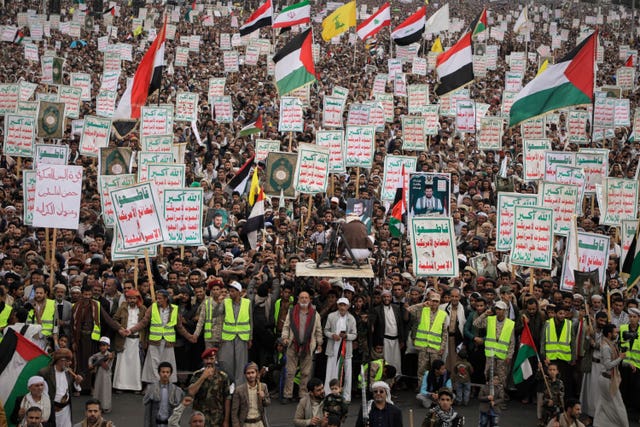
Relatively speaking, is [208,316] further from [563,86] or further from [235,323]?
[563,86]

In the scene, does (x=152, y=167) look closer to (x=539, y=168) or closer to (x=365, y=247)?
(x=365, y=247)

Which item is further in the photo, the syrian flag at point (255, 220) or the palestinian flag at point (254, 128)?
the palestinian flag at point (254, 128)

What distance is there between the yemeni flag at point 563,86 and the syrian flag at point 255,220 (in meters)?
3.82

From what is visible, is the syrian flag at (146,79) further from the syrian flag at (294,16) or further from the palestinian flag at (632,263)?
the syrian flag at (294,16)

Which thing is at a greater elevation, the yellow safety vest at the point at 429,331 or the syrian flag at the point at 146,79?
the syrian flag at the point at 146,79

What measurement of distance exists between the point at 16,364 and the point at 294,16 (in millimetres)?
22558

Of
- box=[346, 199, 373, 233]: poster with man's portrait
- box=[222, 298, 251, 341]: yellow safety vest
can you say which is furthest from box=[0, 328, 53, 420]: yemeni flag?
box=[346, 199, 373, 233]: poster with man's portrait

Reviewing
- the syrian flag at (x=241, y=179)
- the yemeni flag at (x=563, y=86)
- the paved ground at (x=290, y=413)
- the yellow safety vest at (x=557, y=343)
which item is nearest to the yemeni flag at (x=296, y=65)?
the syrian flag at (x=241, y=179)

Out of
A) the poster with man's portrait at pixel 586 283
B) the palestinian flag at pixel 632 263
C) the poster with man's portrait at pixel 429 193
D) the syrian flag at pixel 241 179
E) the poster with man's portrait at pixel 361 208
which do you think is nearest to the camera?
the palestinian flag at pixel 632 263

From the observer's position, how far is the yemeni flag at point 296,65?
2316 centimetres

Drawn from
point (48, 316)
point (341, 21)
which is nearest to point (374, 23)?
point (341, 21)

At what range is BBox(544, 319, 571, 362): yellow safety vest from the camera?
12828 millimetres

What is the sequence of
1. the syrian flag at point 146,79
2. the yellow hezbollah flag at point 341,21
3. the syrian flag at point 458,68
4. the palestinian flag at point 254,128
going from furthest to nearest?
the yellow hezbollah flag at point 341,21 → the palestinian flag at point 254,128 → the syrian flag at point 458,68 → the syrian flag at point 146,79

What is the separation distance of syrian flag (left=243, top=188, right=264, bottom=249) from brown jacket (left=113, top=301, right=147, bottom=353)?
3.77 meters
